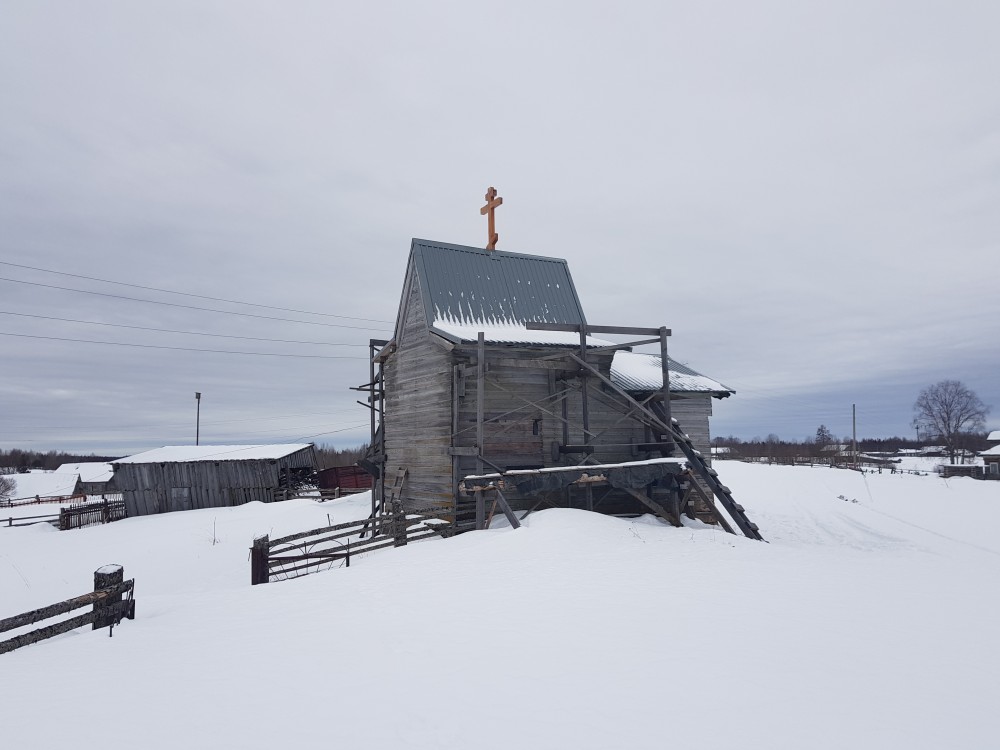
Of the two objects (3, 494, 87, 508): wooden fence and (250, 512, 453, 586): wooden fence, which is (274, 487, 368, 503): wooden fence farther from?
(3, 494, 87, 508): wooden fence

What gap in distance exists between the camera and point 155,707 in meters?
5.32

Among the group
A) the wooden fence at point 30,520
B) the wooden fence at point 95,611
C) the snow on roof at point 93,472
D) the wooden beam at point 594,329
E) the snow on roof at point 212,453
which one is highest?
the wooden beam at point 594,329

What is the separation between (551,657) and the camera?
6.23 meters

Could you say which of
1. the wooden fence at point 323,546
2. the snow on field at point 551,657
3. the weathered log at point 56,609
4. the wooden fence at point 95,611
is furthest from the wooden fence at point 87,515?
the weathered log at point 56,609

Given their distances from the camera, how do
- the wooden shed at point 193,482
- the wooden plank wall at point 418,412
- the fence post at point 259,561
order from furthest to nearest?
the wooden shed at point 193,482 → the wooden plank wall at point 418,412 → the fence post at point 259,561

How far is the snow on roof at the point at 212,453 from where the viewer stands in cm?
3666

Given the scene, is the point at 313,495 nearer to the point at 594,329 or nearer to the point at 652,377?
the point at 652,377

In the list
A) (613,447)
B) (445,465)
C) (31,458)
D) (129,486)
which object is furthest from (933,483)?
(31,458)

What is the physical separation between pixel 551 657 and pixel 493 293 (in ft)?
51.3

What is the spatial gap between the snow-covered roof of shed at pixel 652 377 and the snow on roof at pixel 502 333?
5.85 feet

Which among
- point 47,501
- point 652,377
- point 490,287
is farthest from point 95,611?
point 47,501

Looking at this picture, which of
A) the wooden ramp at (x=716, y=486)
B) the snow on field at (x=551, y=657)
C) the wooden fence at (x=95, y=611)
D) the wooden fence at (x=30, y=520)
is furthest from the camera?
the wooden fence at (x=30, y=520)

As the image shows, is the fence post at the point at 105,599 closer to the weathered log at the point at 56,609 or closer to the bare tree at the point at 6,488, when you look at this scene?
the weathered log at the point at 56,609

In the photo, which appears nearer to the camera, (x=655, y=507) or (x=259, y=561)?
(x=259, y=561)
